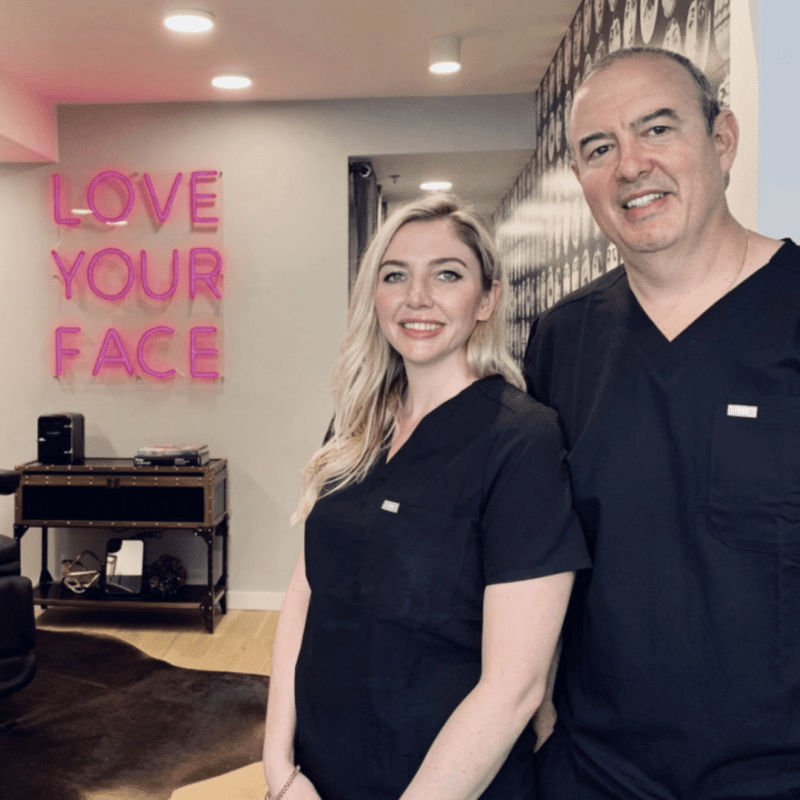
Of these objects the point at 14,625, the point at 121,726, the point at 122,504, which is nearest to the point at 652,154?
the point at 14,625

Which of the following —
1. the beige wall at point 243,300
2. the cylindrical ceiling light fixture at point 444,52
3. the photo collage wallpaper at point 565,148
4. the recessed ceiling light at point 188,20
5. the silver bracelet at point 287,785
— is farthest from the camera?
the beige wall at point 243,300

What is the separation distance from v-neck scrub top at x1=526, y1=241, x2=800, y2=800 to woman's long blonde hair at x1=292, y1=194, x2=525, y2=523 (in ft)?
0.76

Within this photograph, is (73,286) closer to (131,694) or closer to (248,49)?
(248,49)

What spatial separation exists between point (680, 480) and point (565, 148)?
2.68 metres

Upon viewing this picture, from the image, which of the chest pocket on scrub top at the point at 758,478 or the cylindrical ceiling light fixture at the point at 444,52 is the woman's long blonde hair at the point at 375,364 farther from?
the cylindrical ceiling light fixture at the point at 444,52

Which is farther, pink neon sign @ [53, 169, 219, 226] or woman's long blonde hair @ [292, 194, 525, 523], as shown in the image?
pink neon sign @ [53, 169, 219, 226]

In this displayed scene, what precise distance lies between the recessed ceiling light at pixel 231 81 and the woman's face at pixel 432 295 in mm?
2924

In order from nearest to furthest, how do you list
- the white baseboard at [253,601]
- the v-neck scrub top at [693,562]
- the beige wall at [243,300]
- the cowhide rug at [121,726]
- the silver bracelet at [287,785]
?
the v-neck scrub top at [693,562] → the silver bracelet at [287,785] → the cowhide rug at [121,726] → the beige wall at [243,300] → the white baseboard at [253,601]

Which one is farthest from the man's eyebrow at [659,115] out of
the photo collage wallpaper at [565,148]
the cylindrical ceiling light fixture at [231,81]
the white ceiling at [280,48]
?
the cylindrical ceiling light fixture at [231,81]

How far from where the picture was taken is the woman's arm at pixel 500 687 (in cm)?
112

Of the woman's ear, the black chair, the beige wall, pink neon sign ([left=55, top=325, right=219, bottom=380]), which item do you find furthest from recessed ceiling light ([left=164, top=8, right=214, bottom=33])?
the woman's ear

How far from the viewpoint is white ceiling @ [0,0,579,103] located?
3107mm

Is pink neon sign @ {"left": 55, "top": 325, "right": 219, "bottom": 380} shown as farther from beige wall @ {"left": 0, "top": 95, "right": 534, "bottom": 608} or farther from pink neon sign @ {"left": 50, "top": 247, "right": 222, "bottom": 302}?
pink neon sign @ {"left": 50, "top": 247, "right": 222, "bottom": 302}

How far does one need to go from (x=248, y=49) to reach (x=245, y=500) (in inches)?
91.1
